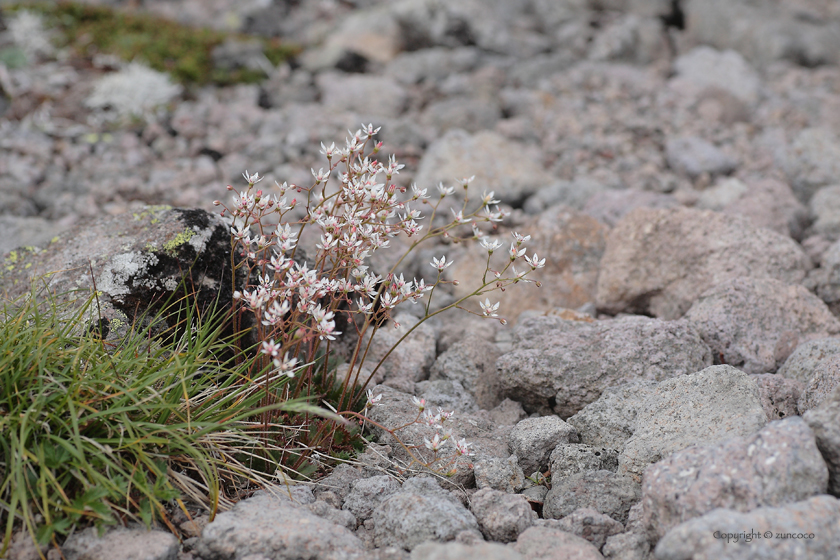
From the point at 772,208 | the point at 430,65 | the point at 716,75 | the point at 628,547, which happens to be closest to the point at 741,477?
the point at 628,547

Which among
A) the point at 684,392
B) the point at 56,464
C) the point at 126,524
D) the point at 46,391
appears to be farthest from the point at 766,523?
the point at 46,391

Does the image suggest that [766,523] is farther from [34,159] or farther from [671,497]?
[34,159]

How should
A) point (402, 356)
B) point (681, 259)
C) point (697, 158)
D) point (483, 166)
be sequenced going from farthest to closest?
point (697, 158) → point (483, 166) → point (681, 259) → point (402, 356)

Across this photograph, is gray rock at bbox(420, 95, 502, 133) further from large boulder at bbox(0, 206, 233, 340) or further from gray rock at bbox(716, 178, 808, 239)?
large boulder at bbox(0, 206, 233, 340)

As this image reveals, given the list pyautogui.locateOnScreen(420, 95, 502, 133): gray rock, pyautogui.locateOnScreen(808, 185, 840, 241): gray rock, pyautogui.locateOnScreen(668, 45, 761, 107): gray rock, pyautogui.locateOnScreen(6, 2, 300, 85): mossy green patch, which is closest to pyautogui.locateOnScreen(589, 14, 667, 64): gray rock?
pyautogui.locateOnScreen(668, 45, 761, 107): gray rock

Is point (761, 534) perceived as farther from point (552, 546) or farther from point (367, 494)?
point (367, 494)

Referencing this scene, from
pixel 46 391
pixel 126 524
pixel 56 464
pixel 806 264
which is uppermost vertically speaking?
pixel 46 391

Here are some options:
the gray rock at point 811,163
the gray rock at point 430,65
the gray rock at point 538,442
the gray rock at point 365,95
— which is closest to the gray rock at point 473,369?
the gray rock at point 538,442
